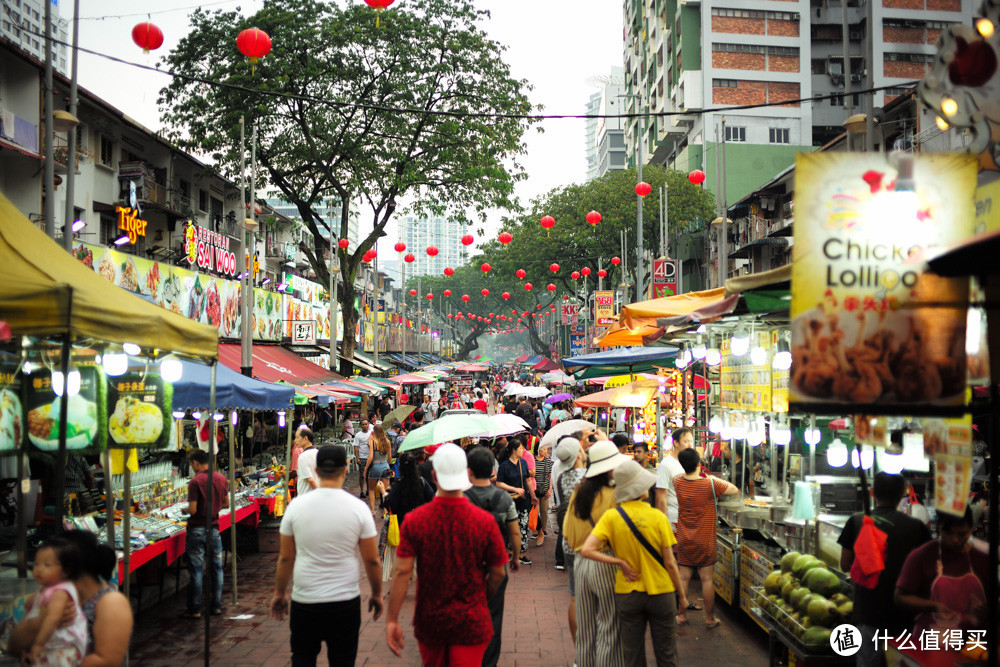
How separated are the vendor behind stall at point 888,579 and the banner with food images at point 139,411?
520 centimetres

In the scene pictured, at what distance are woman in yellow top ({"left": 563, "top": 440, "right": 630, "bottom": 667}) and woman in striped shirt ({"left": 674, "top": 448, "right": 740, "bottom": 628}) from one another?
5.00 ft

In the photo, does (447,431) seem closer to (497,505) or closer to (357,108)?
(497,505)

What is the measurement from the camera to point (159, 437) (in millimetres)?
6207

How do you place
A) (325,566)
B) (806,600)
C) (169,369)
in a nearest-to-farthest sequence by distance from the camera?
(325,566), (806,600), (169,369)

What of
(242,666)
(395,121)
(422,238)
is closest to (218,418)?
(242,666)

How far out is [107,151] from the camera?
21875 millimetres

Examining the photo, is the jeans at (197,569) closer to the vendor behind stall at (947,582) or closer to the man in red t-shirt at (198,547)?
the man in red t-shirt at (198,547)

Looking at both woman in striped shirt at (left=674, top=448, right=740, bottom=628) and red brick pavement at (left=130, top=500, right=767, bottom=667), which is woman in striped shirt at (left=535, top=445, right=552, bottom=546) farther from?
woman in striped shirt at (left=674, top=448, right=740, bottom=628)

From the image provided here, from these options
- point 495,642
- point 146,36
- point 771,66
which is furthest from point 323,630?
point 771,66

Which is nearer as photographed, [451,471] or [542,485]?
[451,471]

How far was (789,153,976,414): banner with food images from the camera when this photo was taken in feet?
10.8

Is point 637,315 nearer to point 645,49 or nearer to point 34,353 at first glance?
point 34,353

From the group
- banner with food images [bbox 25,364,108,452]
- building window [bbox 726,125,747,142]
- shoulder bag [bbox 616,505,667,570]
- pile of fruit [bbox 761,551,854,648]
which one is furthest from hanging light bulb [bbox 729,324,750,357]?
building window [bbox 726,125,747,142]
